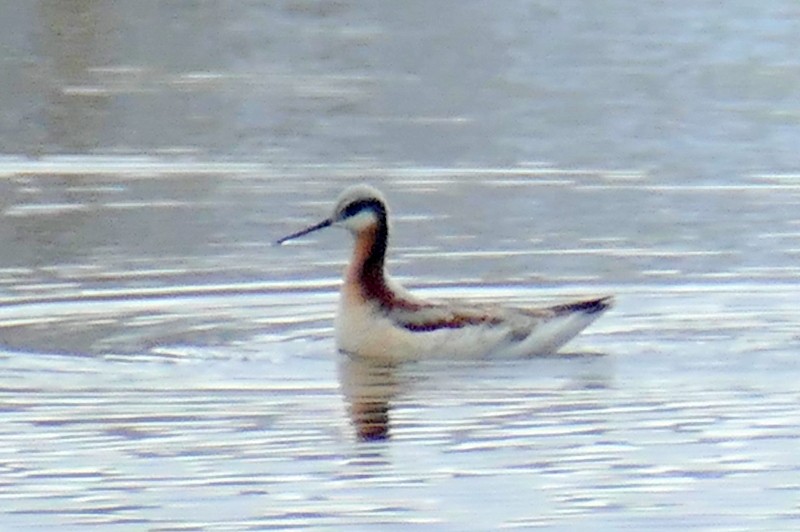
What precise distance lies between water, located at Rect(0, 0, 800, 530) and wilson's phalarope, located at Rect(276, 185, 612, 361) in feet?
0.45

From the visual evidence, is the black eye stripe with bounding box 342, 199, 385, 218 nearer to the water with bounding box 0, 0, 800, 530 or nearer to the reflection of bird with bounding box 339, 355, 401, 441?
the water with bounding box 0, 0, 800, 530

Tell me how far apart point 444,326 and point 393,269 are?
3.03m

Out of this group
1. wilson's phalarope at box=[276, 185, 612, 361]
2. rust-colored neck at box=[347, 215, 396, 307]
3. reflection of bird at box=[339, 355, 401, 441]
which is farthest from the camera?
rust-colored neck at box=[347, 215, 396, 307]

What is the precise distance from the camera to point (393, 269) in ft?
56.3

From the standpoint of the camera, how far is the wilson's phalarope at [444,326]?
14.2 metres

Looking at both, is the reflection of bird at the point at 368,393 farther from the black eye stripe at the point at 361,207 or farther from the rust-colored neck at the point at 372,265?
the black eye stripe at the point at 361,207

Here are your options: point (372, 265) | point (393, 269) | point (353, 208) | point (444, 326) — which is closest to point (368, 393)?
point (444, 326)

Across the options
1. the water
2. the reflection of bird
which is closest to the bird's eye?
the water

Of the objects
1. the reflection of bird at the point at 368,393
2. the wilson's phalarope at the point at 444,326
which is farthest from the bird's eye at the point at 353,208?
the reflection of bird at the point at 368,393

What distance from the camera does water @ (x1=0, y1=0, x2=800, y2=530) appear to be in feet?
36.0

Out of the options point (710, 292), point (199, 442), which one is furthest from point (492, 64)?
point (199, 442)

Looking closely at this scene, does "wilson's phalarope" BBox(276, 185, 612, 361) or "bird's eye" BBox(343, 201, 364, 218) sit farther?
"bird's eye" BBox(343, 201, 364, 218)

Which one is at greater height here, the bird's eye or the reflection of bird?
the bird's eye

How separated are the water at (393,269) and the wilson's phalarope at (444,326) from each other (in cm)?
14
